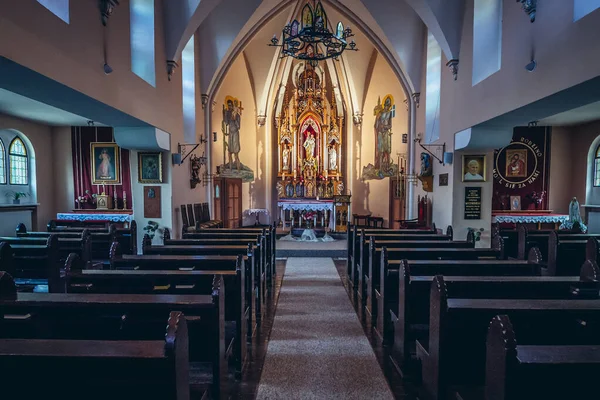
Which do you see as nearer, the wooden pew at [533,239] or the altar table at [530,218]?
the wooden pew at [533,239]

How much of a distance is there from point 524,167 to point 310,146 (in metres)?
7.88

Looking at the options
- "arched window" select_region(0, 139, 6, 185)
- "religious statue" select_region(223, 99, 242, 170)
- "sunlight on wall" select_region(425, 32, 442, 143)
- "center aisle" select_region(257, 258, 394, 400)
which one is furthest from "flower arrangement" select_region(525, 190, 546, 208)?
"arched window" select_region(0, 139, 6, 185)

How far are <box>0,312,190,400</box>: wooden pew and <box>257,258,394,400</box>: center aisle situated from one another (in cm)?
165

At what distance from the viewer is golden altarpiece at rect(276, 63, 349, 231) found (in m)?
14.8

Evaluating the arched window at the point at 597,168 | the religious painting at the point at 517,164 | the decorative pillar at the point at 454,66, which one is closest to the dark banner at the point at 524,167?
the religious painting at the point at 517,164

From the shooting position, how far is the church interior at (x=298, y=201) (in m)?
2.22

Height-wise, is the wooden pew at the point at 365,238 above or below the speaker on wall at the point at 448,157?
below

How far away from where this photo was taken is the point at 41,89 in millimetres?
4617

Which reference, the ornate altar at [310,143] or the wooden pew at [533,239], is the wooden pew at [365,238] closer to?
the wooden pew at [533,239]

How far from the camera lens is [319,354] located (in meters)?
3.63

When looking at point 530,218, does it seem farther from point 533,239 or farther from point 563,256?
point 563,256

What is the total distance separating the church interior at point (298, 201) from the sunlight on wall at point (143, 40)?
42 millimetres

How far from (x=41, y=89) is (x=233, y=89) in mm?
9391

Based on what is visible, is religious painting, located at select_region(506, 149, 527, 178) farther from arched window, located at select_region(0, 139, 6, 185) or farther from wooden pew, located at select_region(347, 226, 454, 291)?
arched window, located at select_region(0, 139, 6, 185)
